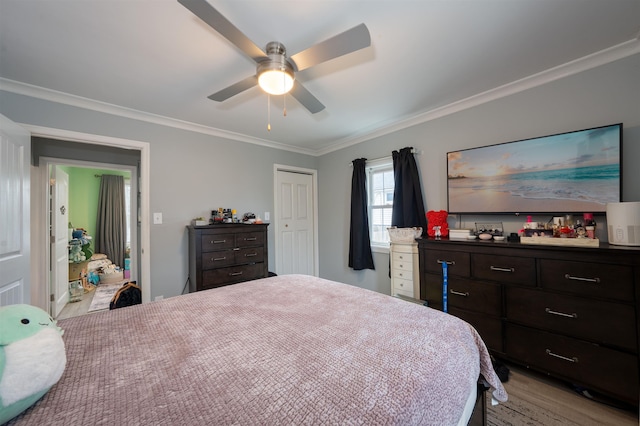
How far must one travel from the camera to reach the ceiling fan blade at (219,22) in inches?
41.3

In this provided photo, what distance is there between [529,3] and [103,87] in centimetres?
322

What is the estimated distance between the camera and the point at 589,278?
1559mm

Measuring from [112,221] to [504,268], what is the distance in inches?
278

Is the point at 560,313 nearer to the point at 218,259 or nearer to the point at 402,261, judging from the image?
the point at 402,261

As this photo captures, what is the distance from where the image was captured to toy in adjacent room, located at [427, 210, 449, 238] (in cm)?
247

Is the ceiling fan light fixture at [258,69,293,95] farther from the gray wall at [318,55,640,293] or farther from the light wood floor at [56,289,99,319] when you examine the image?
the light wood floor at [56,289,99,319]

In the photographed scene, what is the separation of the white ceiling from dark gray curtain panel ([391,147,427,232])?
0.62m

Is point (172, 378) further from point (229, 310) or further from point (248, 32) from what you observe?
point (248, 32)

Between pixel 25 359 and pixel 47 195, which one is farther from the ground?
pixel 47 195

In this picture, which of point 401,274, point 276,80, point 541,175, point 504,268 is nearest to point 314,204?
point 401,274

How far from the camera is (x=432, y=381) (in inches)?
29.9

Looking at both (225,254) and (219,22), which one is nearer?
(219,22)

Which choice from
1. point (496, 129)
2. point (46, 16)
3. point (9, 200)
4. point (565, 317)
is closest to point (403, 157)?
point (496, 129)

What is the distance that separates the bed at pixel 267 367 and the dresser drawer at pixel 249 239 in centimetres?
156
